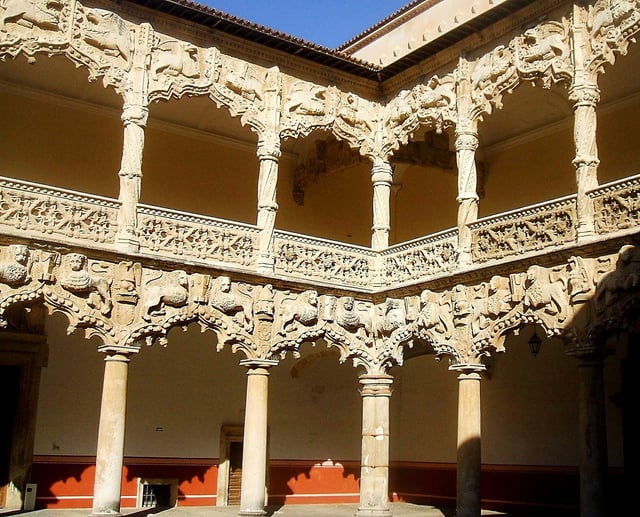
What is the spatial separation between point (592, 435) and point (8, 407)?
7.69m

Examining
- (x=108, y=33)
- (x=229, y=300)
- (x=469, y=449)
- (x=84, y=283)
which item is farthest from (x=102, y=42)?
(x=469, y=449)

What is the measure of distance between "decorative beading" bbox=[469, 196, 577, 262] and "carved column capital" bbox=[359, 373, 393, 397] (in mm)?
2252

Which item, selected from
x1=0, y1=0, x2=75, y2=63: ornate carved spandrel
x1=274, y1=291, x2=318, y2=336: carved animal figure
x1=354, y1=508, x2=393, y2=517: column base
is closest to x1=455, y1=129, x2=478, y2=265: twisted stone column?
x1=274, y1=291, x2=318, y2=336: carved animal figure

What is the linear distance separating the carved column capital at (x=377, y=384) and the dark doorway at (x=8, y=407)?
4778 mm

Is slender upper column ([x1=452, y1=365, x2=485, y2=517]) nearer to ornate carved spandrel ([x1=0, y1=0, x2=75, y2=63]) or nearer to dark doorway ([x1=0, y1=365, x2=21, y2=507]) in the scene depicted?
dark doorway ([x1=0, y1=365, x2=21, y2=507])

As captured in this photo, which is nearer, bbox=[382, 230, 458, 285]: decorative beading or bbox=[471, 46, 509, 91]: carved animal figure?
bbox=[471, 46, 509, 91]: carved animal figure

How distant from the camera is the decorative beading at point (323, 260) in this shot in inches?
464

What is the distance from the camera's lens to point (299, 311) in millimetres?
11570

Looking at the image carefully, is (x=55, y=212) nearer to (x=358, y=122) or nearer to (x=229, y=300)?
(x=229, y=300)

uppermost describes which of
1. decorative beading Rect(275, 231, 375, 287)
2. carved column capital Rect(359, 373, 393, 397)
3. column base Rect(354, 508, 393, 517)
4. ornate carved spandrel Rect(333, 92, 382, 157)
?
ornate carved spandrel Rect(333, 92, 382, 157)

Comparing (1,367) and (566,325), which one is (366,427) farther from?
(1,367)

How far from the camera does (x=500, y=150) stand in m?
14.6

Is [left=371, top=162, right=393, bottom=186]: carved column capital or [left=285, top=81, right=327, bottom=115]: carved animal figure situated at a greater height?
[left=285, top=81, right=327, bottom=115]: carved animal figure

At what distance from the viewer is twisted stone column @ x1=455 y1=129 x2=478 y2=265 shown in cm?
1116
